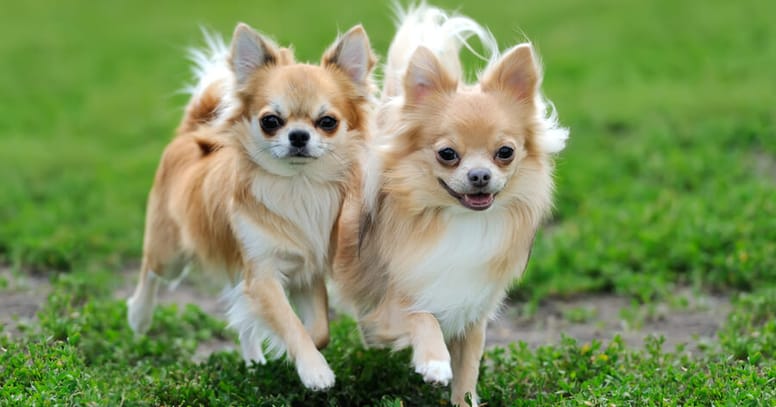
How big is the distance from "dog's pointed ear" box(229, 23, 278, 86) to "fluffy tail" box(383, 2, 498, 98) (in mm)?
632

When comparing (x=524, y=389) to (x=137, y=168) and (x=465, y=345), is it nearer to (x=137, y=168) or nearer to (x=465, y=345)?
(x=465, y=345)

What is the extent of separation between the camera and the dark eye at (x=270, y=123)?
5379 mm

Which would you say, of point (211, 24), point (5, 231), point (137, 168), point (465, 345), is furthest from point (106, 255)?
point (211, 24)

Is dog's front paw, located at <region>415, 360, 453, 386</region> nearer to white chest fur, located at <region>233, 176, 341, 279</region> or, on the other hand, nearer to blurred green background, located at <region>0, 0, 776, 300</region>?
white chest fur, located at <region>233, 176, 341, 279</region>

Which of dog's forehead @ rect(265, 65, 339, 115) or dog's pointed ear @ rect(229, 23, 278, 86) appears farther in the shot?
dog's pointed ear @ rect(229, 23, 278, 86)

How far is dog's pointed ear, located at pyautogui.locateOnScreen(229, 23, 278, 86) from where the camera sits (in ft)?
18.2

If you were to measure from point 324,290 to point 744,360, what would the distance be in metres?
2.32

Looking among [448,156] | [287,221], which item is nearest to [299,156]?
[287,221]

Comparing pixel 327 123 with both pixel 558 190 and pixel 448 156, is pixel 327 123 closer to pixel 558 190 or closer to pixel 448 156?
pixel 448 156

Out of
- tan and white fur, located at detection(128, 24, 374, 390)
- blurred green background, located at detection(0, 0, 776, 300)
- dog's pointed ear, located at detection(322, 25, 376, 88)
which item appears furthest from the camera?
blurred green background, located at detection(0, 0, 776, 300)

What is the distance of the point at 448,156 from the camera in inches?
200

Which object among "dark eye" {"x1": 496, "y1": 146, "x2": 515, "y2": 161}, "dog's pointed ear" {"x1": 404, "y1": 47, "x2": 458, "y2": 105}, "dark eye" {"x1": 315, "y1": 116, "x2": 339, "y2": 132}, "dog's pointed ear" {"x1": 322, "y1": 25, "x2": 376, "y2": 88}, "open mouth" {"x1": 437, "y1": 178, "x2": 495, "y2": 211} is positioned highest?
"dog's pointed ear" {"x1": 404, "y1": 47, "x2": 458, "y2": 105}

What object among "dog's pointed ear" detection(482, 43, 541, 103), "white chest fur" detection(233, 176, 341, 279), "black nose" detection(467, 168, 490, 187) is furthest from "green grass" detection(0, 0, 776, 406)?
"dog's pointed ear" detection(482, 43, 541, 103)

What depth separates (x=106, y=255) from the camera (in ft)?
28.6
